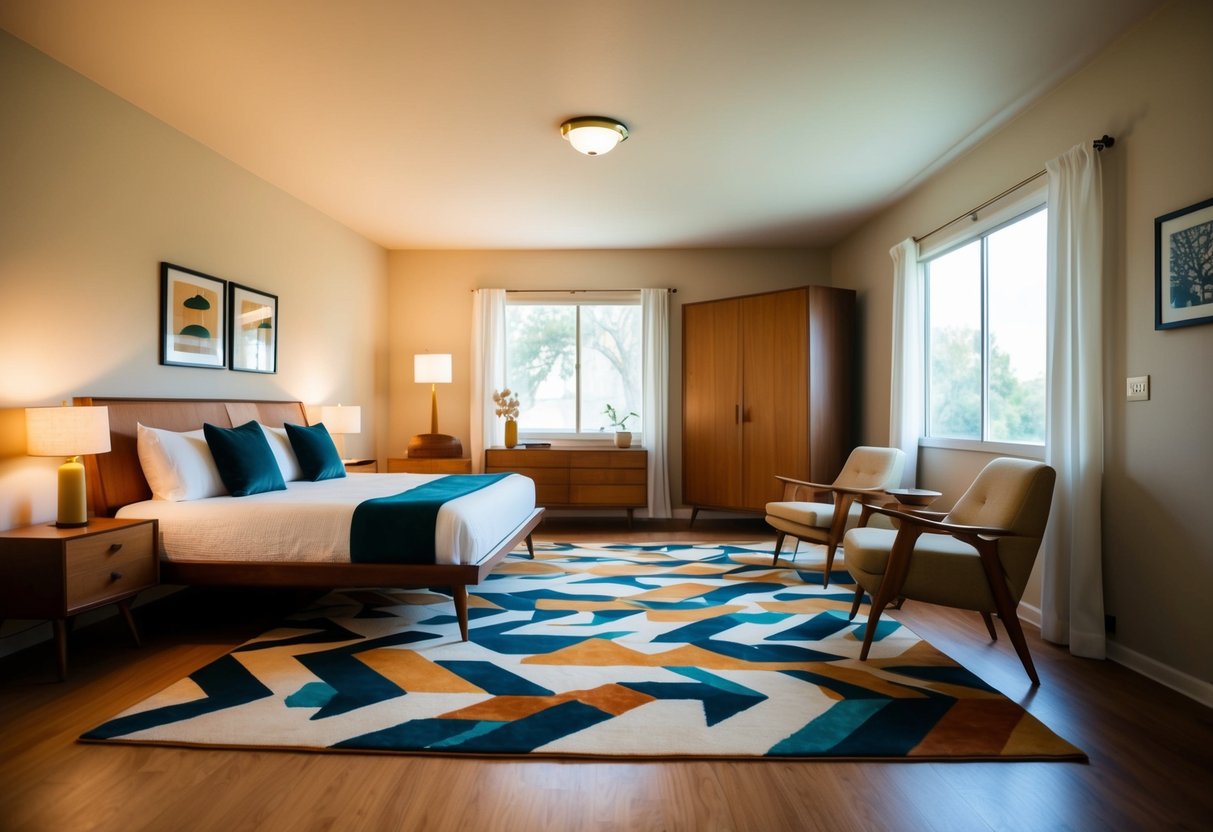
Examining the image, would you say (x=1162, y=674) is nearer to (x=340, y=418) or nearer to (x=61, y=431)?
(x=61, y=431)

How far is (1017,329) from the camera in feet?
12.1

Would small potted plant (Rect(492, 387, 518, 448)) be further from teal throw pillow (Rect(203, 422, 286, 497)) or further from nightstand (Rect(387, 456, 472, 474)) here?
teal throw pillow (Rect(203, 422, 286, 497))

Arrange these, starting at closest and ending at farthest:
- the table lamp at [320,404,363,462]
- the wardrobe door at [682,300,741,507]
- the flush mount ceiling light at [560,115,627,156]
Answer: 1. the flush mount ceiling light at [560,115,627,156]
2. the table lamp at [320,404,363,462]
3. the wardrobe door at [682,300,741,507]

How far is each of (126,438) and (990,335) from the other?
4818 mm

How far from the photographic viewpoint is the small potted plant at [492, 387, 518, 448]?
627 centimetres

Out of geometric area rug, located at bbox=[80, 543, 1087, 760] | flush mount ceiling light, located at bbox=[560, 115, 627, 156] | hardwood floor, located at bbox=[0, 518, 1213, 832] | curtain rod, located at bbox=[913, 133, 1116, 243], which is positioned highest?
flush mount ceiling light, located at bbox=[560, 115, 627, 156]

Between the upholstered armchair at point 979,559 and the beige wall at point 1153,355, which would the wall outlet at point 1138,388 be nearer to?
the beige wall at point 1153,355

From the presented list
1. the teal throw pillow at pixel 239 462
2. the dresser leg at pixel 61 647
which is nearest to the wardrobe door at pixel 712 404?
the teal throw pillow at pixel 239 462

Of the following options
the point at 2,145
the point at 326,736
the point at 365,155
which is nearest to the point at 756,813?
the point at 326,736

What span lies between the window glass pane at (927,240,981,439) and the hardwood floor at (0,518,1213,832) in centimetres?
217

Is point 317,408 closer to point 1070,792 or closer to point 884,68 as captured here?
point 884,68

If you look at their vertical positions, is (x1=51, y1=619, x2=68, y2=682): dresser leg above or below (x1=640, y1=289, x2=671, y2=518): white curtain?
below

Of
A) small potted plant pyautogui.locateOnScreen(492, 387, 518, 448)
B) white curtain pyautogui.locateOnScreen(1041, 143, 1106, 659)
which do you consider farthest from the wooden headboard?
white curtain pyautogui.locateOnScreen(1041, 143, 1106, 659)

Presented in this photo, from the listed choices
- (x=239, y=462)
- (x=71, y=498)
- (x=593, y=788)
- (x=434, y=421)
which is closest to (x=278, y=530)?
(x=239, y=462)
